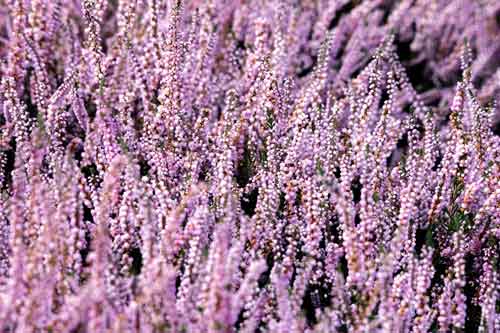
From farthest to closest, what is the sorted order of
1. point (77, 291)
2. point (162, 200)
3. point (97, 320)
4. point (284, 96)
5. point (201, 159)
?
point (284, 96)
point (201, 159)
point (162, 200)
point (77, 291)
point (97, 320)

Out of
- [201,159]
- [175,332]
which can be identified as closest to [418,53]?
[201,159]

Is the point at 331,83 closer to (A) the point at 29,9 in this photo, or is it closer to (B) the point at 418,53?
(B) the point at 418,53

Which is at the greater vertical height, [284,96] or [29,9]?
[29,9]

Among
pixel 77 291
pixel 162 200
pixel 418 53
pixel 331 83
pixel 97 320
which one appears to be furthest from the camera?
pixel 418 53

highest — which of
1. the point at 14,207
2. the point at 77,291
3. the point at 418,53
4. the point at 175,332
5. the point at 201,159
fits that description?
the point at 418,53

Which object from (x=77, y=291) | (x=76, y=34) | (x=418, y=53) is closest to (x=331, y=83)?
(x=418, y=53)

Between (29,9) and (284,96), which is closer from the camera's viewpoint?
(284,96)
